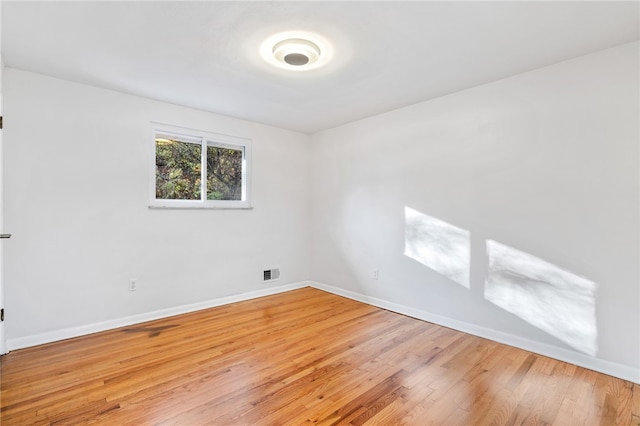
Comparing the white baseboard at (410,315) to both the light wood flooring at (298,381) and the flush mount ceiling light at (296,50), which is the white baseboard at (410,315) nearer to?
the light wood flooring at (298,381)

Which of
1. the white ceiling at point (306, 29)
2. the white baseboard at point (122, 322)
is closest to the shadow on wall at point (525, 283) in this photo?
the white ceiling at point (306, 29)

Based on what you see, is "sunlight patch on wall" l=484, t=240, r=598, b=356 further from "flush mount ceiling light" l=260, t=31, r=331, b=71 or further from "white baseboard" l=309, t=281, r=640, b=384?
"flush mount ceiling light" l=260, t=31, r=331, b=71

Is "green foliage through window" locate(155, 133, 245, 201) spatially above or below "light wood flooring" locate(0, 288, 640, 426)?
above

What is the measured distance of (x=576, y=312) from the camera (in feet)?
7.90

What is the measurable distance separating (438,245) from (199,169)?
9.80ft

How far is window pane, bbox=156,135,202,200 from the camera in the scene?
11.5ft

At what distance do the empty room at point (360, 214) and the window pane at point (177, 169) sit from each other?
0.03m

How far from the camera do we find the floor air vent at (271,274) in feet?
14.3

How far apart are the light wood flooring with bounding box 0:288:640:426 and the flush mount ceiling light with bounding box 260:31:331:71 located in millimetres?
2380

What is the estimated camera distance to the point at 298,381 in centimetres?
214

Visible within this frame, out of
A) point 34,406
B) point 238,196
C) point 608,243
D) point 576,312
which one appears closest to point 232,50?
point 238,196

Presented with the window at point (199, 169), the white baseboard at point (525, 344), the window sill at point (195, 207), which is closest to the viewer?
the white baseboard at point (525, 344)

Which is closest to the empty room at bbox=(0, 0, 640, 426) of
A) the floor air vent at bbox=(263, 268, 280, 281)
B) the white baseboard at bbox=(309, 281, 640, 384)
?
the white baseboard at bbox=(309, 281, 640, 384)

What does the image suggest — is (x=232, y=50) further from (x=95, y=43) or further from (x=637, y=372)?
(x=637, y=372)
